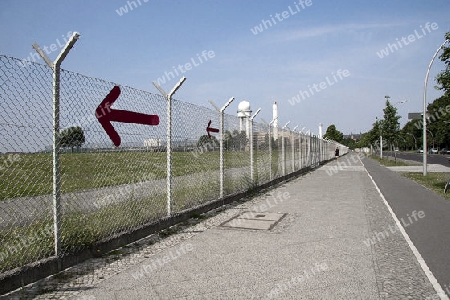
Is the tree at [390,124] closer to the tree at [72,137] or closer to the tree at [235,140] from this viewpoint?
the tree at [235,140]

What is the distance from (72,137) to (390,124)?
39165mm

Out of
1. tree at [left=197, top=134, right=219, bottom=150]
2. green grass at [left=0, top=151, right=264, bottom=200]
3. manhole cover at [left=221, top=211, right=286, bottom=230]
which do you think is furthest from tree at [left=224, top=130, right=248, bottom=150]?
manhole cover at [left=221, top=211, right=286, bottom=230]

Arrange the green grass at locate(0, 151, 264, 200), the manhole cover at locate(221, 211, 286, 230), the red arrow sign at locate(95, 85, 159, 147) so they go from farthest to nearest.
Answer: the manhole cover at locate(221, 211, 286, 230) < the red arrow sign at locate(95, 85, 159, 147) < the green grass at locate(0, 151, 264, 200)

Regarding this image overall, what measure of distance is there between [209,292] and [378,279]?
1.95 metres

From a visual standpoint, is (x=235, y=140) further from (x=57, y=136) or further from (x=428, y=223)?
(x=57, y=136)

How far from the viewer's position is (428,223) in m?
7.16

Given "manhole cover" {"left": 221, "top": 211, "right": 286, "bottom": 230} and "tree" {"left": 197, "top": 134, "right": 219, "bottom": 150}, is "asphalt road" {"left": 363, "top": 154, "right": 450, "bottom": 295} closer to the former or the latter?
"manhole cover" {"left": 221, "top": 211, "right": 286, "bottom": 230}

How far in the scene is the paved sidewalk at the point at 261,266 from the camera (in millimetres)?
3717

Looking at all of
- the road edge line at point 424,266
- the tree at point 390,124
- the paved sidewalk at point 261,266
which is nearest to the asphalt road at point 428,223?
the road edge line at point 424,266

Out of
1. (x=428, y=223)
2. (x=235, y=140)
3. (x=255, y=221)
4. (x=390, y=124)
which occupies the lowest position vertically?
(x=428, y=223)

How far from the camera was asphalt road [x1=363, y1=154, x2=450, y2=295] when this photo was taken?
466cm

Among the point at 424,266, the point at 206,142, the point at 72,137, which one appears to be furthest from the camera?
the point at 206,142

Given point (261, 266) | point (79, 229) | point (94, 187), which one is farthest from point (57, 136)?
point (261, 266)

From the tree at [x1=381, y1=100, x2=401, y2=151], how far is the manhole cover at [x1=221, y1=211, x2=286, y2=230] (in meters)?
34.5
